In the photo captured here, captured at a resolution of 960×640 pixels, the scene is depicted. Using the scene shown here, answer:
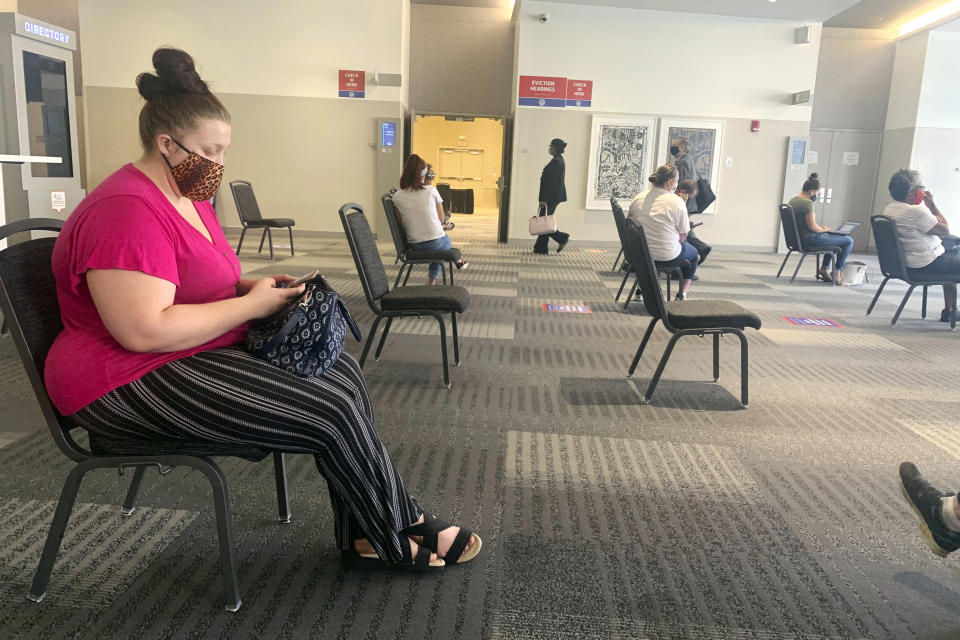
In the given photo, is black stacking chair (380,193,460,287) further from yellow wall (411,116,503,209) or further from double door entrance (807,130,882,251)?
yellow wall (411,116,503,209)

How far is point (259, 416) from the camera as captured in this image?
1411 mm

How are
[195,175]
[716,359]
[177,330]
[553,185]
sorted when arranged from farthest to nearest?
[553,185] → [716,359] → [195,175] → [177,330]

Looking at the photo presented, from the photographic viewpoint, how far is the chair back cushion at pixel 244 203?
7.00m

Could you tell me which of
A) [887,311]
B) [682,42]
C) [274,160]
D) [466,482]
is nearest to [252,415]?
[466,482]

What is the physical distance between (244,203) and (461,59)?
546 cm

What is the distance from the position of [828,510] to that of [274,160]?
9.59 metres

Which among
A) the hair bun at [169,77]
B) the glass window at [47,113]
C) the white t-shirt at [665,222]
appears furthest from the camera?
the glass window at [47,113]

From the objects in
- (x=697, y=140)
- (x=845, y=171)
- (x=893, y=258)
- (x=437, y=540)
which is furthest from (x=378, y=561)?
(x=845, y=171)

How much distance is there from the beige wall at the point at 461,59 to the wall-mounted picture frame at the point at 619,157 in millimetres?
1930

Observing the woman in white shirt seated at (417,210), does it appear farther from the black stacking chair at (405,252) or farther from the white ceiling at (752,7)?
the white ceiling at (752,7)

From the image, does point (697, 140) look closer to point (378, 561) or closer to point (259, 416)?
point (378, 561)

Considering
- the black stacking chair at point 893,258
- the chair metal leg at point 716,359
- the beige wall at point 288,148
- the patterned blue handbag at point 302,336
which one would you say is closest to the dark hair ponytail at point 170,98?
the patterned blue handbag at point 302,336

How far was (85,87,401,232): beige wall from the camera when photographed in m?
9.80

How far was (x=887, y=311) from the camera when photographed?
5.80 meters
